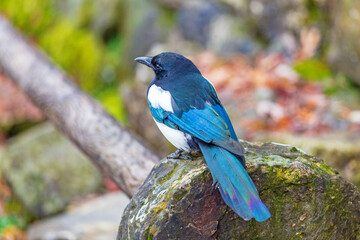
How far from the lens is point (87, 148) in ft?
11.0

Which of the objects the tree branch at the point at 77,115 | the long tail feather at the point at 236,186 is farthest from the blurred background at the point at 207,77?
the long tail feather at the point at 236,186

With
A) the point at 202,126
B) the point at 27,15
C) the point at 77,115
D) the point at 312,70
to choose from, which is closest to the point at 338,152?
the point at 312,70

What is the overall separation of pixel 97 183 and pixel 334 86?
2.96 metres

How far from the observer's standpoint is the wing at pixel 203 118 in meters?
2.02

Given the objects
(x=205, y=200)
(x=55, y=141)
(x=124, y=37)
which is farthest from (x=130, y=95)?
(x=205, y=200)

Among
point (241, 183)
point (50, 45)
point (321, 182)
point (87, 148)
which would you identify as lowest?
point (321, 182)

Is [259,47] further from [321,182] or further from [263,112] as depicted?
[321,182]

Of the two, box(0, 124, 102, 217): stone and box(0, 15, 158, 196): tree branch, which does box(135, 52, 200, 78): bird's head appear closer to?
box(0, 15, 158, 196): tree branch

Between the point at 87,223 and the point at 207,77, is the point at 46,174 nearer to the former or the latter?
the point at 87,223

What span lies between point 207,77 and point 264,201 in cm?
382

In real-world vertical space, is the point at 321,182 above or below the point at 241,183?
below

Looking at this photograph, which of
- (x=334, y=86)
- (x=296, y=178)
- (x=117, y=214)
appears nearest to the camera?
(x=296, y=178)

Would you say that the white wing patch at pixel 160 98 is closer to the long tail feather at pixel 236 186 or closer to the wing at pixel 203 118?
the wing at pixel 203 118

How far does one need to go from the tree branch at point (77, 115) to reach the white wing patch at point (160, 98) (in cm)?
58
